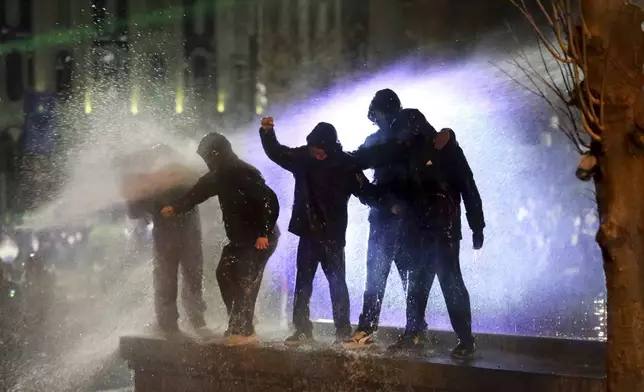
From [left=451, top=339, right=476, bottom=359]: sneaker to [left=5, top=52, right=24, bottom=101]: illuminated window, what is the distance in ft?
71.3

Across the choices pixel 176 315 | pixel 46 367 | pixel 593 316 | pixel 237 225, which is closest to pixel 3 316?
pixel 46 367

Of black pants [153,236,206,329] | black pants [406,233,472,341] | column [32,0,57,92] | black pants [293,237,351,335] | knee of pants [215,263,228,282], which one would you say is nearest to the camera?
black pants [406,233,472,341]

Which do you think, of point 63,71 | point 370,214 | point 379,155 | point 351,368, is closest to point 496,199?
point 370,214

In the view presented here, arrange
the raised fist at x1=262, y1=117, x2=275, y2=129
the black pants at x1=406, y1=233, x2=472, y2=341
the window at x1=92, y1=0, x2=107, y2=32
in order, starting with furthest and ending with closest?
the window at x1=92, y1=0, x2=107, y2=32, the raised fist at x1=262, y1=117, x2=275, y2=129, the black pants at x1=406, y1=233, x2=472, y2=341

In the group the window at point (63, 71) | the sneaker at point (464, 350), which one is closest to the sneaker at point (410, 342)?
Answer: the sneaker at point (464, 350)

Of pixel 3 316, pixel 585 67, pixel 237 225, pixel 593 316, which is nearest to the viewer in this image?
pixel 585 67

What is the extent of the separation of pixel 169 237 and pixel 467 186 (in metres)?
3.65

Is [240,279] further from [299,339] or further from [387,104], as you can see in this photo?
[387,104]

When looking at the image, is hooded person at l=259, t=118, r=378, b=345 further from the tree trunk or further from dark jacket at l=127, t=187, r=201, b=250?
the tree trunk

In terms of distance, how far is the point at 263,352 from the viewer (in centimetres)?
583

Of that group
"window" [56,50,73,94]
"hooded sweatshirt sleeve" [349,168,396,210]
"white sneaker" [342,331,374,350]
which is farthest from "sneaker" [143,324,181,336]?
"window" [56,50,73,94]

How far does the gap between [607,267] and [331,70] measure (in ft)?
29.6

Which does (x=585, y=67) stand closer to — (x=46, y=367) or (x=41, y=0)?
(x=46, y=367)

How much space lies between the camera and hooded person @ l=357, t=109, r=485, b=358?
5.73 m
